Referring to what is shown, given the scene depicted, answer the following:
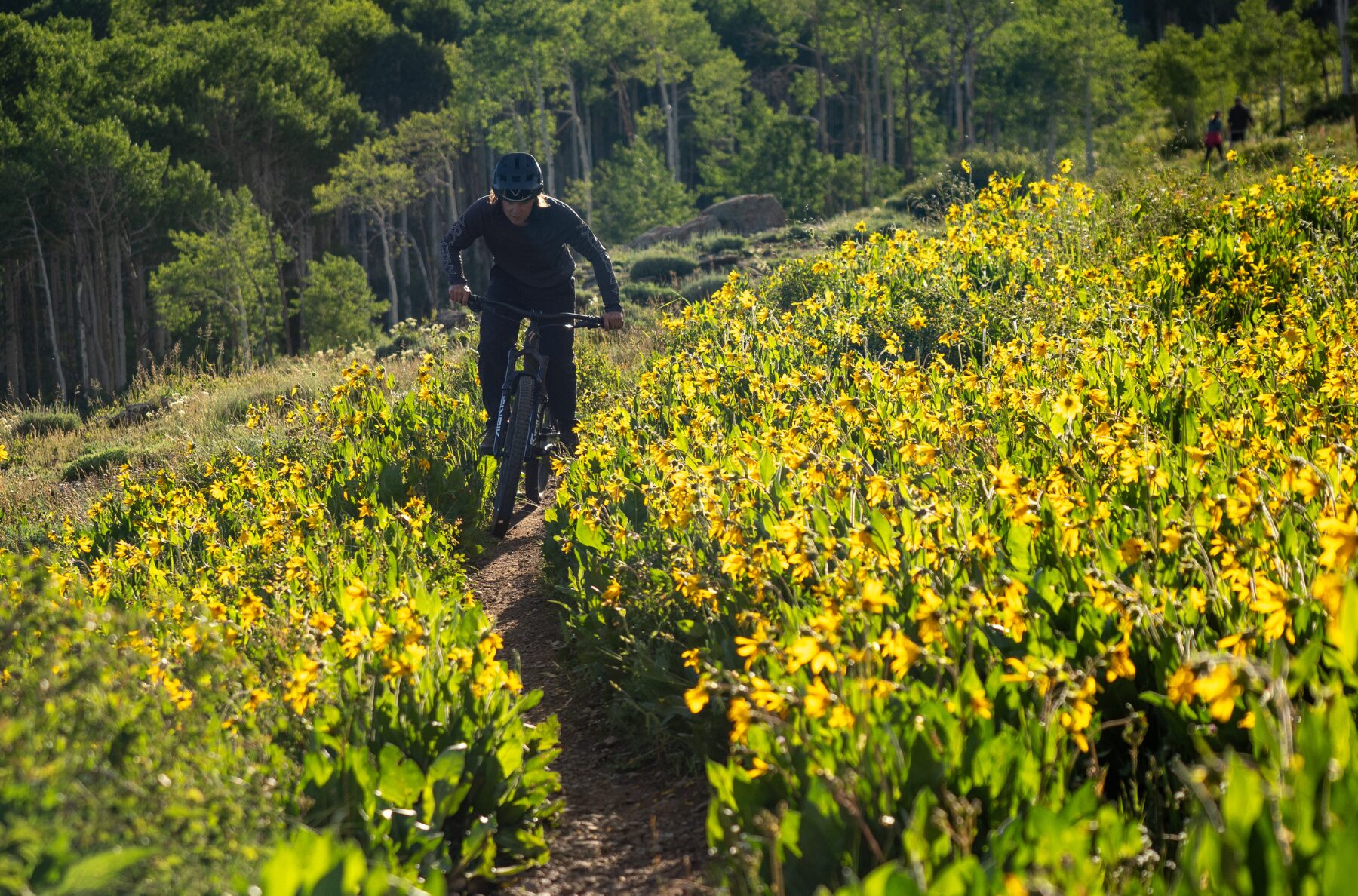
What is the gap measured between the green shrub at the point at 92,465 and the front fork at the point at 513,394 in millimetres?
9359

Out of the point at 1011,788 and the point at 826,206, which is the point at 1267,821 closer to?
the point at 1011,788

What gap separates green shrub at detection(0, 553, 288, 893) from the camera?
229 cm

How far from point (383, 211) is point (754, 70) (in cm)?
2776

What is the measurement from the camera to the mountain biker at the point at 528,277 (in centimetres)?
773

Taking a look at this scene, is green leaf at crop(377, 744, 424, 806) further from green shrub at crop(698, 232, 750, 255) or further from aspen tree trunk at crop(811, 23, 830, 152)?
aspen tree trunk at crop(811, 23, 830, 152)

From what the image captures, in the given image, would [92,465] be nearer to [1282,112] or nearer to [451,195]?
[1282,112]

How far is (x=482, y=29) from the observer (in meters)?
52.2

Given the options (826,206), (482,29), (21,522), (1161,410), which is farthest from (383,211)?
(1161,410)

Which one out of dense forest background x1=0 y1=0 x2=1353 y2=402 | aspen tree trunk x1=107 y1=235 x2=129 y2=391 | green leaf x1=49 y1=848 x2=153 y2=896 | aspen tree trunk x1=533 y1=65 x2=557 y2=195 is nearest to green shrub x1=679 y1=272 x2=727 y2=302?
dense forest background x1=0 y1=0 x2=1353 y2=402

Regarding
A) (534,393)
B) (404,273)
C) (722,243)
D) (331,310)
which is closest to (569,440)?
(534,393)

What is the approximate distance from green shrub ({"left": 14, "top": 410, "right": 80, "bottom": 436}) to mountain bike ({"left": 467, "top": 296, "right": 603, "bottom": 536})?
53.9 feet

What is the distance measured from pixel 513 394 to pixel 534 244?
0.92 m

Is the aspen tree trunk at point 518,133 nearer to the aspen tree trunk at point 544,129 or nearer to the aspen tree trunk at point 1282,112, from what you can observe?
the aspen tree trunk at point 544,129

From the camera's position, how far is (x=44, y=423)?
23359 mm
